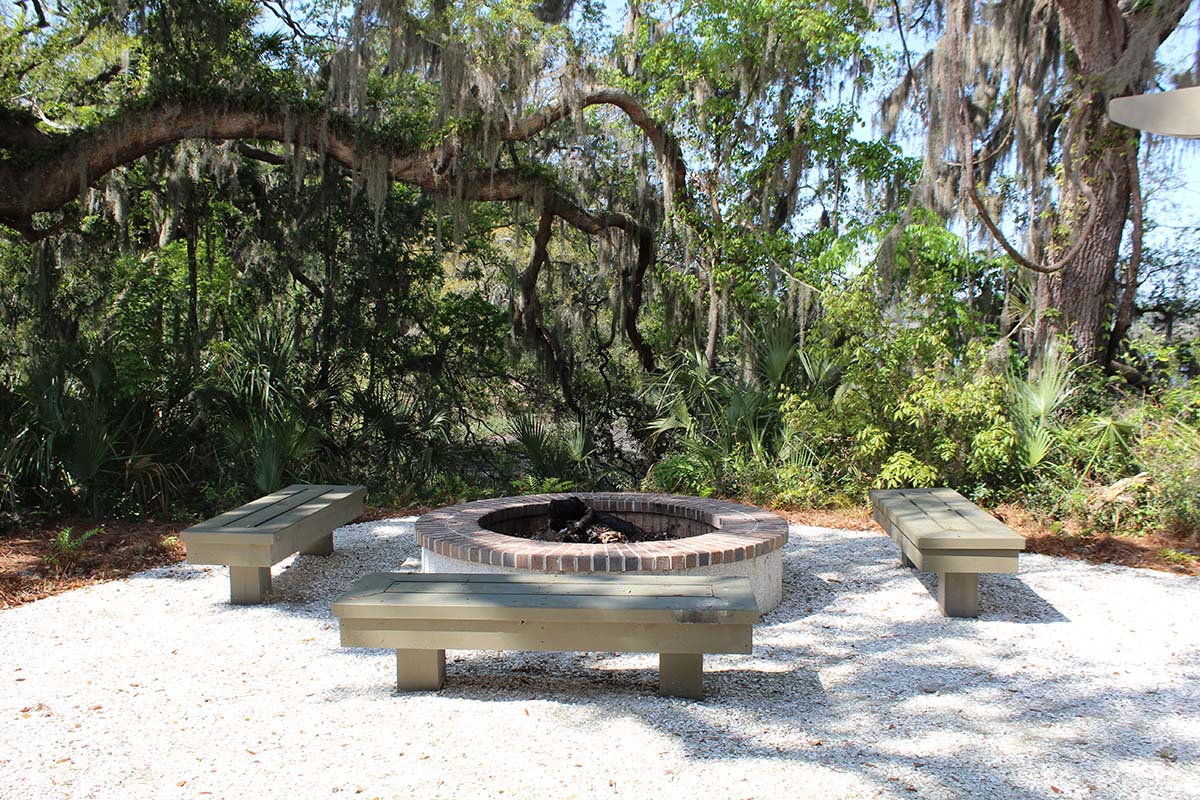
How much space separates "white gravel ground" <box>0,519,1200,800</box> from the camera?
2.75m

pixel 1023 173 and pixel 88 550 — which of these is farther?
pixel 1023 173

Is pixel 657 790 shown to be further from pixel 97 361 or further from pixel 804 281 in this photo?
pixel 804 281

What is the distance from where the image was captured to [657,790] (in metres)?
2.66

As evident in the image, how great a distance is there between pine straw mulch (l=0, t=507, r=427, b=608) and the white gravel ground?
0.39 meters

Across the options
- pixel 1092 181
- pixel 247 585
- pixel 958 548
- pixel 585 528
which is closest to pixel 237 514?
pixel 247 585

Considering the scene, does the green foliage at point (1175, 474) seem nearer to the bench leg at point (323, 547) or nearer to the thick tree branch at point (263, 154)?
the thick tree branch at point (263, 154)

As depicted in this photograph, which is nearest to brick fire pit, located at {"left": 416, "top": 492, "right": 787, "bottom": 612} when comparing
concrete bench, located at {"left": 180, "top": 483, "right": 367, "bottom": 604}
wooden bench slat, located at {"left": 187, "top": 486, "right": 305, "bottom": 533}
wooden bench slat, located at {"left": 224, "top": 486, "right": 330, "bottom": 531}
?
concrete bench, located at {"left": 180, "top": 483, "right": 367, "bottom": 604}

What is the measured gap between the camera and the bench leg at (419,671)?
11.4 feet

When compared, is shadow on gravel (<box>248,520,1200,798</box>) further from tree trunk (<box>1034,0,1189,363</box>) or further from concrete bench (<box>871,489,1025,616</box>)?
tree trunk (<box>1034,0,1189,363</box>)

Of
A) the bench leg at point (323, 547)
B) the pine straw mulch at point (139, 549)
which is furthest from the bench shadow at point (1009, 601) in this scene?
the bench leg at point (323, 547)

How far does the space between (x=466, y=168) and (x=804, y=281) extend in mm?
3580

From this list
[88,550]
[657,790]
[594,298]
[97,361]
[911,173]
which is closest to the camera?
[657,790]

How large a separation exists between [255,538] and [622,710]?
2.32m

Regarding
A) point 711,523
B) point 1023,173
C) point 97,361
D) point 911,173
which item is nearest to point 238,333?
point 97,361
